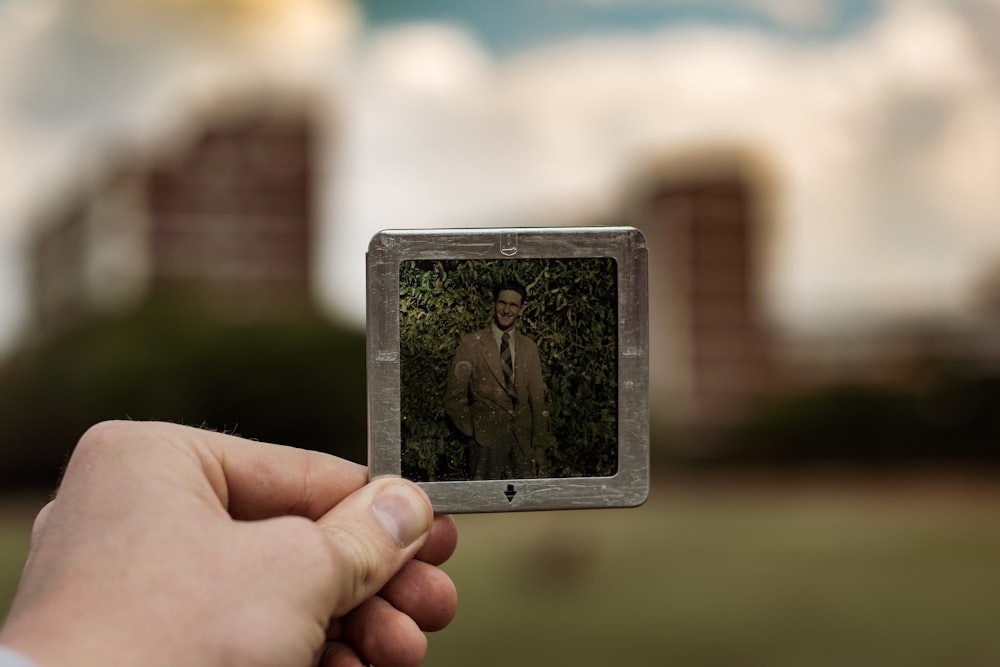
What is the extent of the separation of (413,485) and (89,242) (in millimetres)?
76224

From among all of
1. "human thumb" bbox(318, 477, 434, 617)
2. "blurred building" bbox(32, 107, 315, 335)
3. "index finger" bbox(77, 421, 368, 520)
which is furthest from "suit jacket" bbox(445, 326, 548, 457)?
"blurred building" bbox(32, 107, 315, 335)

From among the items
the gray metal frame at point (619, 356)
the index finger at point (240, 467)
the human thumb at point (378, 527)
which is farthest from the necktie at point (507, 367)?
the index finger at point (240, 467)

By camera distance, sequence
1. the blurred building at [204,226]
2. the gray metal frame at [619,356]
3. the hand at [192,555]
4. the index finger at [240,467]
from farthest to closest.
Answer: the blurred building at [204,226]
the gray metal frame at [619,356]
the index finger at [240,467]
the hand at [192,555]

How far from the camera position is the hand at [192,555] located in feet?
7.49

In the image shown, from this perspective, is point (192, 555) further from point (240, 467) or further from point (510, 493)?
point (510, 493)

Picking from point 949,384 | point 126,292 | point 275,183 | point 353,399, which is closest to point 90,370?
point 353,399

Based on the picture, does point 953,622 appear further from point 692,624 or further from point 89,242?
point 89,242

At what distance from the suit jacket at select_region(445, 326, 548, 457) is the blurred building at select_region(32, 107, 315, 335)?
6883 cm

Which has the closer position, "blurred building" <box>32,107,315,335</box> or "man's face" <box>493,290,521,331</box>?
"man's face" <box>493,290,521,331</box>

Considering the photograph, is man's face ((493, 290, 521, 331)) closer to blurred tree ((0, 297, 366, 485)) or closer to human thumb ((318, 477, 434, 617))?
human thumb ((318, 477, 434, 617))

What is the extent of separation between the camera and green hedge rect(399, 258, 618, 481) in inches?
117

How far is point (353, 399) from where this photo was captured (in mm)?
44875

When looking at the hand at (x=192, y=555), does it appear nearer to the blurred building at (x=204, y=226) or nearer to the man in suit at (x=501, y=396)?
the man in suit at (x=501, y=396)

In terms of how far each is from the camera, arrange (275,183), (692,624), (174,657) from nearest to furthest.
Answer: (174,657) → (692,624) → (275,183)
